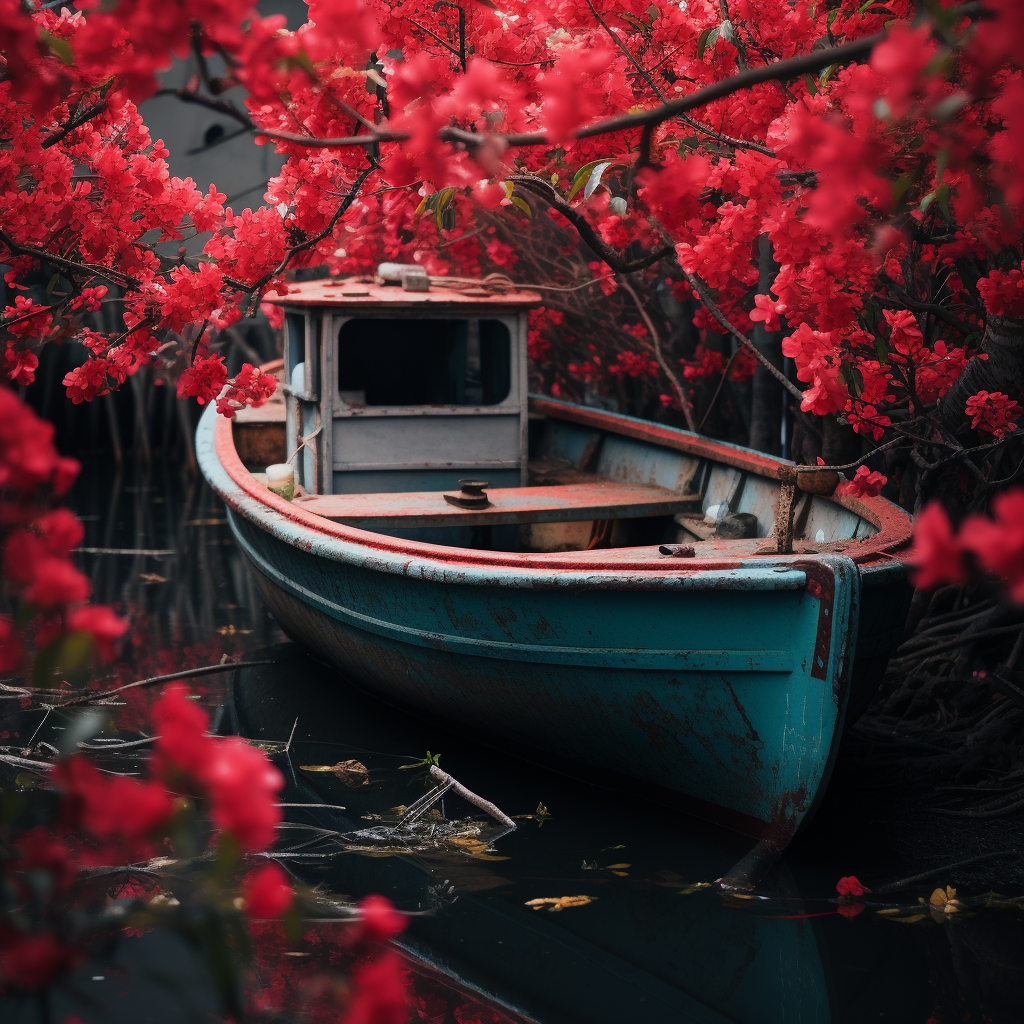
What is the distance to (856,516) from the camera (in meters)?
5.32

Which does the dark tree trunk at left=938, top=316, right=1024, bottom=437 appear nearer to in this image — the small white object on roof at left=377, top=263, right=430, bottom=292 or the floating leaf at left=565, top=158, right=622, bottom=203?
the floating leaf at left=565, top=158, right=622, bottom=203

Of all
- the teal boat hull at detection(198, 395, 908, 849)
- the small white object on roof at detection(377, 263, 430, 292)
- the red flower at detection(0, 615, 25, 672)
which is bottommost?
the teal boat hull at detection(198, 395, 908, 849)

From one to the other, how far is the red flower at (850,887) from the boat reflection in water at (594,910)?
82 mm

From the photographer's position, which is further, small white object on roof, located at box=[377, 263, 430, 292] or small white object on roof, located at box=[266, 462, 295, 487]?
small white object on roof, located at box=[377, 263, 430, 292]

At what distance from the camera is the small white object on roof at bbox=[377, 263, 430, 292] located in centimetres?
685

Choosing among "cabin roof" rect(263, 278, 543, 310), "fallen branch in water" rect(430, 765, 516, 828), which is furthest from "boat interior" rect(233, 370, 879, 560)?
"fallen branch in water" rect(430, 765, 516, 828)

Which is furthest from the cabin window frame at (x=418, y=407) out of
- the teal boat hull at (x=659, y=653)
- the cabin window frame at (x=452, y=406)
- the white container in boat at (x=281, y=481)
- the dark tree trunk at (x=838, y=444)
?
the dark tree trunk at (x=838, y=444)

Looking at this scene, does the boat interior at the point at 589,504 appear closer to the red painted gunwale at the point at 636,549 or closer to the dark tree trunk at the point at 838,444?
the red painted gunwale at the point at 636,549

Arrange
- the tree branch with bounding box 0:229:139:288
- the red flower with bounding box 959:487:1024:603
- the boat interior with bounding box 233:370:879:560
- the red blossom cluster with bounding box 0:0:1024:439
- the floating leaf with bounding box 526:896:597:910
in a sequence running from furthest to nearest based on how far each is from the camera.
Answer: the boat interior with bounding box 233:370:879:560 < the floating leaf with bounding box 526:896:597:910 < the tree branch with bounding box 0:229:139:288 < the red blossom cluster with bounding box 0:0:1024:439 < the red flower with bounding box 959:487:1024:603

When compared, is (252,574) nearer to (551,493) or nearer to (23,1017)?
(551,493)

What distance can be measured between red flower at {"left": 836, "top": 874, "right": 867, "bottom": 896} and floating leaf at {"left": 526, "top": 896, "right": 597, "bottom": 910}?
901 millimetres

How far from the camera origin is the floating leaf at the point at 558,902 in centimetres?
407

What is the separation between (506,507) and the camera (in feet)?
19.7

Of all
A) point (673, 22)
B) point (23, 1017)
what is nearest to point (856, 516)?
point (673, 22)
